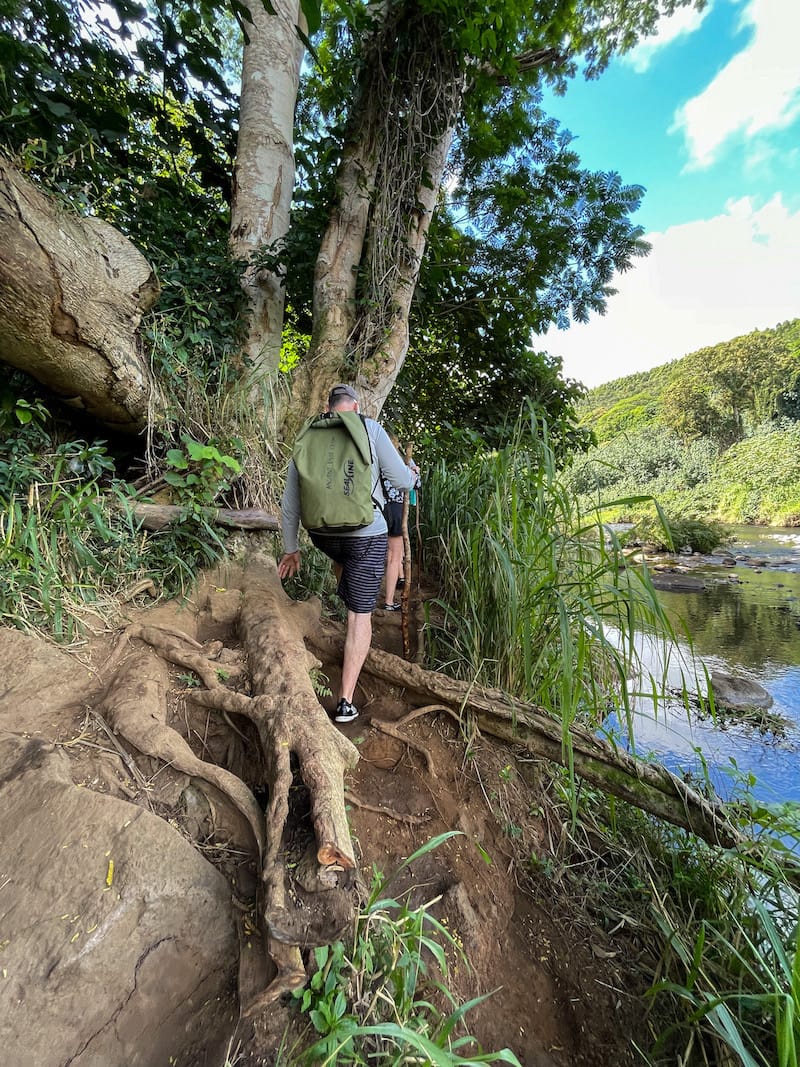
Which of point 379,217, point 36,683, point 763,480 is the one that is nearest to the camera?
point 36,683

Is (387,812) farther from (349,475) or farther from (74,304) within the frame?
(74,304)

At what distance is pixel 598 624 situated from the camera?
1.79 metres

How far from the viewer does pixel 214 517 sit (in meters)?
2.53

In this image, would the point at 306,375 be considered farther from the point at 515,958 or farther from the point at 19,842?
the point at 515,958

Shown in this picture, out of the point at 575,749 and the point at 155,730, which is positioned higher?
the point at 155,730

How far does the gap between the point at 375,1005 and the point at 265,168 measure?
508cm

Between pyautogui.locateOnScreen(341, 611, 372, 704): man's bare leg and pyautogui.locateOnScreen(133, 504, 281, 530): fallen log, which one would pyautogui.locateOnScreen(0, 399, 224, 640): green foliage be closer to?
pyautogui.locateOnScreen(133, 504, 281, 530): fallen log

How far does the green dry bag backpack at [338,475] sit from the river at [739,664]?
1.39 m

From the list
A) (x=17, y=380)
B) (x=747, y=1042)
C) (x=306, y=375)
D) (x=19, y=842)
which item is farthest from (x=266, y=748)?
(x=306, y=375)

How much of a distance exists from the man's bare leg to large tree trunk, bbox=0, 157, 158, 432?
179 centimetres

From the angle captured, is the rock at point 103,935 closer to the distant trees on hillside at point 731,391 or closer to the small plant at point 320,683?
the small plant at point 320,683

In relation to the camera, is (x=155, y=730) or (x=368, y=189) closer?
(x=155, y=730)

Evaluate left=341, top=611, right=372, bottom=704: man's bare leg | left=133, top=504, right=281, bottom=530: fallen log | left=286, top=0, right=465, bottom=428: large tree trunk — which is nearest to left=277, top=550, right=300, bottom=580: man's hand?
left=133, top=504, right=281, bottom=530: fallen log

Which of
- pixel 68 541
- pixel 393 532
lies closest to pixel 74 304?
pixel 68 541
